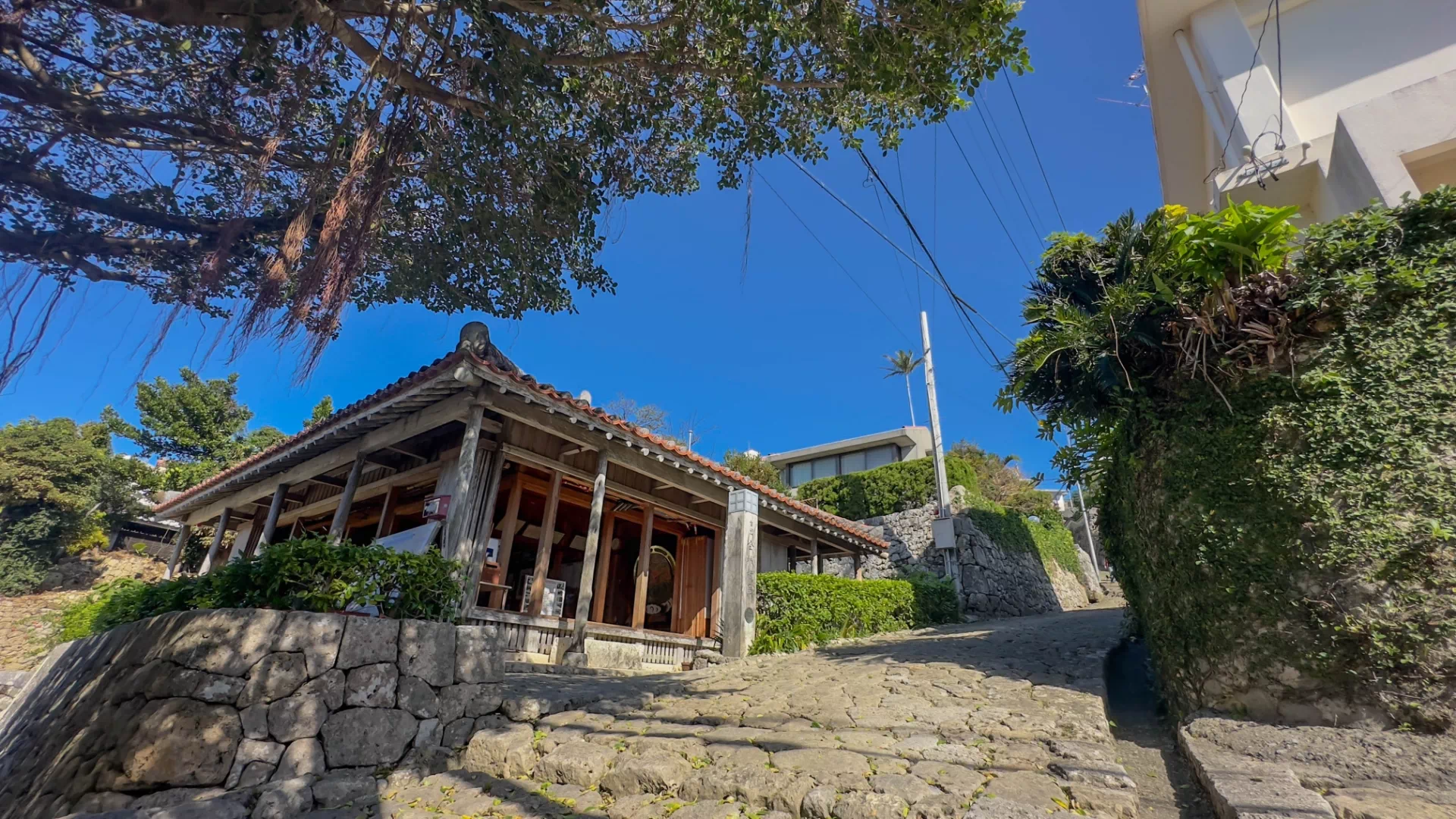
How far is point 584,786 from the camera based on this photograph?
3799 mm

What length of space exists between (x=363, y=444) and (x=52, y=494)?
1548 centimetres

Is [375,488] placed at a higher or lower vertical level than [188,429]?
lower

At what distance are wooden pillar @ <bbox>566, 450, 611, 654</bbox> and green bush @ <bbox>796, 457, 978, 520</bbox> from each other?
42.2 feet

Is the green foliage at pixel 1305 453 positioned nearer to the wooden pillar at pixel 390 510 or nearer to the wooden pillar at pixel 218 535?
the wooden pillar at pixel 390 510

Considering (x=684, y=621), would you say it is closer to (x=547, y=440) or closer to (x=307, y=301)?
(x=547, y=440)

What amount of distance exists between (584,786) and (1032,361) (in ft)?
15.9

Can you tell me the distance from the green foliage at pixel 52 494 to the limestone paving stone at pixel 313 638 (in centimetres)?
1964

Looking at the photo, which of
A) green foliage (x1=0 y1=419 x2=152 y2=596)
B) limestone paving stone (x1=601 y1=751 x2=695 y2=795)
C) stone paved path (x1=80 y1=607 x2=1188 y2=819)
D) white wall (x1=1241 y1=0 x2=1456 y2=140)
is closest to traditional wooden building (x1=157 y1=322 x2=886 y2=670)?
stone paved path (x1=80 y1=607 x2=1188 y2=819)

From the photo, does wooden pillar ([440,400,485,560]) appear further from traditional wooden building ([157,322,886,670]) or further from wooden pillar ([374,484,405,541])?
wooden pillar ([374,484,405,541])

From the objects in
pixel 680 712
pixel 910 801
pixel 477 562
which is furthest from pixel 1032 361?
pixel 477 562

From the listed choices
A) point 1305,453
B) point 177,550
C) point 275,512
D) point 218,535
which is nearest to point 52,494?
point 177,550

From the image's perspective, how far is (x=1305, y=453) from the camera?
385 centimetres

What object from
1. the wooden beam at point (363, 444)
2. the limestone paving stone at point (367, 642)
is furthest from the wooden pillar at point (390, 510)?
the limestone paving stone at point (367, 642)

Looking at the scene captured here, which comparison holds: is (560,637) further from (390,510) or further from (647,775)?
(647,775)
